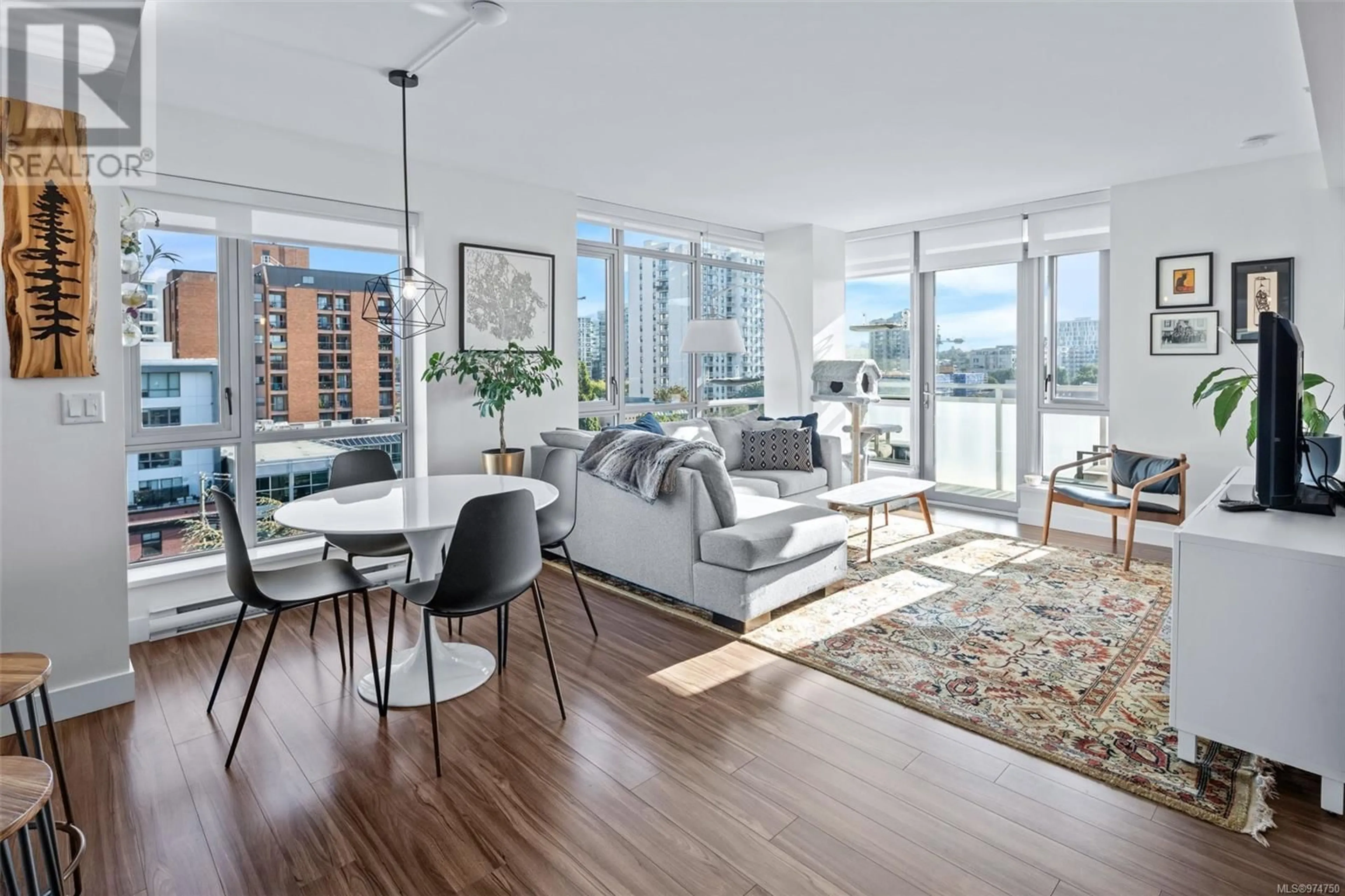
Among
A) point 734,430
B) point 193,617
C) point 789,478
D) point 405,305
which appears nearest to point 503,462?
point 405,305

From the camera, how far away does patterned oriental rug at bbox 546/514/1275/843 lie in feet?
7.15

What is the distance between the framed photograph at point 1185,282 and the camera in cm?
468

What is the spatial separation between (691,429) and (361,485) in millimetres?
2696

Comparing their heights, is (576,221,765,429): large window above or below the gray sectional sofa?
above

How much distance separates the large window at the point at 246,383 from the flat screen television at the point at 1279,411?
3.83 meters

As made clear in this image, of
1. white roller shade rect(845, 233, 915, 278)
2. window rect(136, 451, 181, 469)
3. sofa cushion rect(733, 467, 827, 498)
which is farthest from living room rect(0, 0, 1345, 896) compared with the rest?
white roller shade rect(845, 233, 915, 278)

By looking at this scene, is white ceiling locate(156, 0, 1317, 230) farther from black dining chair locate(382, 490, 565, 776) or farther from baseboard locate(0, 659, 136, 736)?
baseboard locate(0, 659, 136, 736)

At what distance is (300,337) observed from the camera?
13.5ft

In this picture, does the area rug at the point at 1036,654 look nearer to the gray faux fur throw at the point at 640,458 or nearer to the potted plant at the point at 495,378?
the gray faux fur throw at the point at 640,458

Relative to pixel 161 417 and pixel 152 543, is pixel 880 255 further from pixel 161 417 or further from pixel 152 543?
A: pixel 152 543

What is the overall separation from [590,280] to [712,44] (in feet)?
9.79

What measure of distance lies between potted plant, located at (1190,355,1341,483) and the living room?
4 cm

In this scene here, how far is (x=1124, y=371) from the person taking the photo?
5066 millimetres

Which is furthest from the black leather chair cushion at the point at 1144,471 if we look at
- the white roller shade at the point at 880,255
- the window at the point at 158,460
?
the window at the point at 158,460
